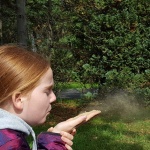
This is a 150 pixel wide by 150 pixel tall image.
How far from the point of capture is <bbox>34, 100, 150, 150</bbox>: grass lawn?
6419 millimetres

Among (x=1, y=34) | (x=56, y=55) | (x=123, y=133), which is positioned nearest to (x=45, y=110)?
(x=123, y=133)

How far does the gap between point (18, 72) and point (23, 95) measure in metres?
0.09

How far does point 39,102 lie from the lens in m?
1.67

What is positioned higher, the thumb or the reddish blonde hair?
the reddish blonde hair

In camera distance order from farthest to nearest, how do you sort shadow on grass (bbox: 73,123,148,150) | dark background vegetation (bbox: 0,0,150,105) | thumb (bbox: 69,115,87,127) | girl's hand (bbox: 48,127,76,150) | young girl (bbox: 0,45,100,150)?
1. dark background vegetation (bbox: 0,0,150,105)
2. shadow on grass (bbox: 73,123,148,150)
3. thumb (bbox: 69,115,87,127)
4. girl's hand (bbox: 48,127,76,150)
5. young girl (bbox: 0,45,100,150)

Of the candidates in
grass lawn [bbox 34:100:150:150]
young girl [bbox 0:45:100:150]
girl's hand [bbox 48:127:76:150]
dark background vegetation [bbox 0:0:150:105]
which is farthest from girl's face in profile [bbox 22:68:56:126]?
dark background vegetation [bbox 0:0:150:105]

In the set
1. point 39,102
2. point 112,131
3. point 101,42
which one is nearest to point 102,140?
point 112,131

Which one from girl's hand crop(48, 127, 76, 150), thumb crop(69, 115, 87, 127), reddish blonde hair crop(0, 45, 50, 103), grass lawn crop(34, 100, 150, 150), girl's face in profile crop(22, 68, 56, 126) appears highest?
reddish blonde hair crop(0, 45, 50, 103)

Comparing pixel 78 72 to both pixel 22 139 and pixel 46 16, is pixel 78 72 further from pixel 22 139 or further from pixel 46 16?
pixel 22 139

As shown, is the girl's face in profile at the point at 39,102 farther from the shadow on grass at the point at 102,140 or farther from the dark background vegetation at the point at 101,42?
the dark background vegetation at the point at 101,42

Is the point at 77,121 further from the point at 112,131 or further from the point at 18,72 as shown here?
the point at 112,131

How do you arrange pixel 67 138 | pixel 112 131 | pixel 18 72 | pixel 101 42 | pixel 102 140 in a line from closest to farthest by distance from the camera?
pixel 18 72
pixel 67 138
pixel 102 140
pixel 112 131
pixel 101 42

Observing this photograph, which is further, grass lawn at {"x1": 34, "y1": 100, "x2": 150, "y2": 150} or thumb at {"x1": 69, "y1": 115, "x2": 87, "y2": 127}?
grass lawn at {"x1": 34, "y1": 100, "x2": 150, "y2": 150}

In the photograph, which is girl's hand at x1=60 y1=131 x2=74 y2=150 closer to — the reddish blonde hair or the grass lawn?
the reddish blonde hair
